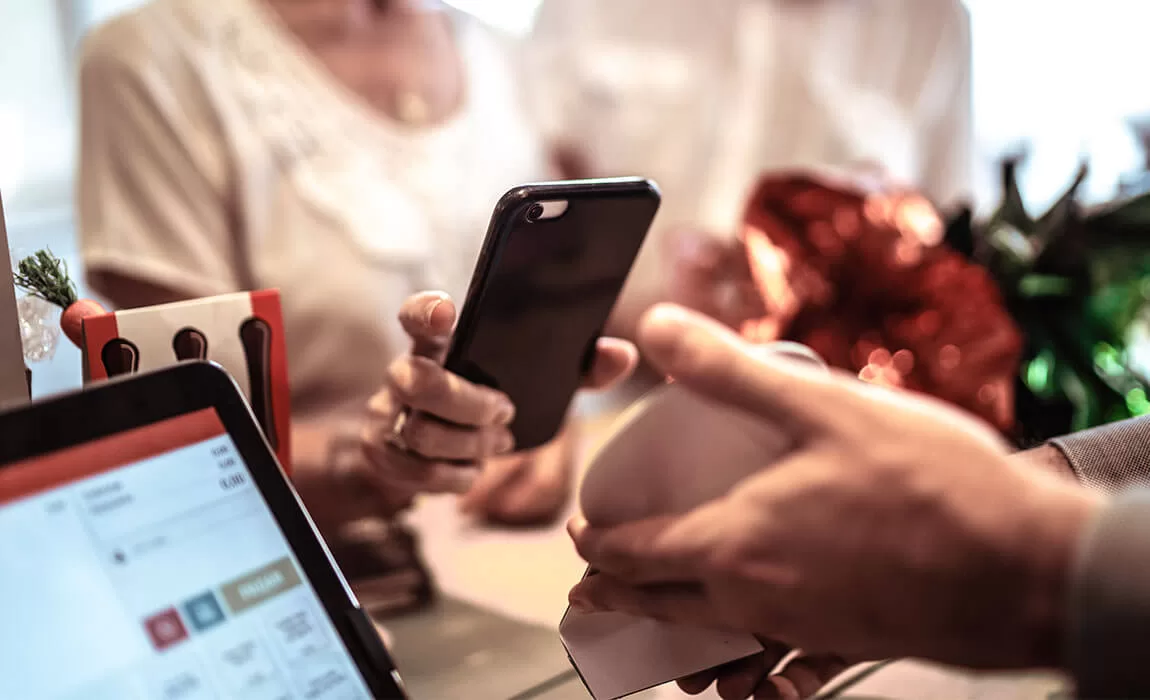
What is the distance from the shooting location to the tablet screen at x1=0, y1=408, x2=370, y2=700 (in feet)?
0.77

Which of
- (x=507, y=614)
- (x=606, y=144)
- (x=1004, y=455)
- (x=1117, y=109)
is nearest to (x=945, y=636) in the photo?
(x=1004, y=455)

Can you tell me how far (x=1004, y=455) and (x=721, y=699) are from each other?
167 mm

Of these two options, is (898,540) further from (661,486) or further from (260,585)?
(260,585)

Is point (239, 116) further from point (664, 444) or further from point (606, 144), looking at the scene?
point (664, 444)

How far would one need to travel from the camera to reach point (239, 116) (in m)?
0.65

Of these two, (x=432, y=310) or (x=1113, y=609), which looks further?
(x=432, y=310)

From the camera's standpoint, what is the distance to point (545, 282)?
0.37 meters

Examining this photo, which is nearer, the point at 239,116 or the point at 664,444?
the point at 664,444

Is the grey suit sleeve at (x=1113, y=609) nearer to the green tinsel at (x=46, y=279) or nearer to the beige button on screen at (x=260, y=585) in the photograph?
the beige button on screen at (x=260, y=585)

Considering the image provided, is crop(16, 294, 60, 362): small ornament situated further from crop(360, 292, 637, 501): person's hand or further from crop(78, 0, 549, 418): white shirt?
crop(78, 0, 549, 418): white shirt

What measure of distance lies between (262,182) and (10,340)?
389 millimetres

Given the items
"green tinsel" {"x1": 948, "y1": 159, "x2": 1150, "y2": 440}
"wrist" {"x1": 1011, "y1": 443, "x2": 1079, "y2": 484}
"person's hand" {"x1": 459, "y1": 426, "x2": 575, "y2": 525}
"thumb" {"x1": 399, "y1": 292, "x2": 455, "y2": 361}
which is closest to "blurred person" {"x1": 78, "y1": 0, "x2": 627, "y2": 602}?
"person's hand" {"x1": 459, "y1": 426, "x2": 575, "y2": 525}

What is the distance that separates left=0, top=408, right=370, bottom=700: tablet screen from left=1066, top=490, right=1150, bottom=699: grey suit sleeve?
19cm

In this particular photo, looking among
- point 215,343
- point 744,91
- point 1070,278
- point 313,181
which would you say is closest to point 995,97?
point 744,91
